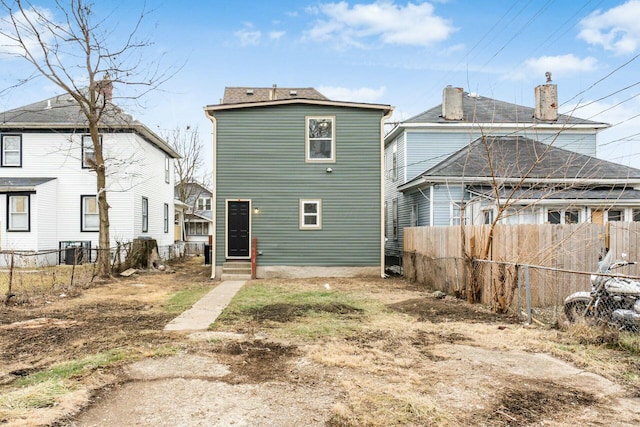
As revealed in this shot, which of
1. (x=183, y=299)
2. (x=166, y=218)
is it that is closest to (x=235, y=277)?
(x=183, y=299)

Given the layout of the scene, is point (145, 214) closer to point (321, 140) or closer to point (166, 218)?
point (166, 218)

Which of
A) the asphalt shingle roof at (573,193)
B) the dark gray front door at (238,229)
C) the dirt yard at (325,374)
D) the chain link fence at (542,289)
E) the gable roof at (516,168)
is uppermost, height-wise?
the gable roof at (516,168)

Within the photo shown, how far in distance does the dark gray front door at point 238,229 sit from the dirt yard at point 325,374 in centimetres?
713

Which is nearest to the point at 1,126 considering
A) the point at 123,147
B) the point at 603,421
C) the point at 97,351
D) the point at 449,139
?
the point at 123,147

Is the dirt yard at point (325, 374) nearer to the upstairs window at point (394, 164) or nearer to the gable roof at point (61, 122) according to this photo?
the gable roof at point (61, 122)

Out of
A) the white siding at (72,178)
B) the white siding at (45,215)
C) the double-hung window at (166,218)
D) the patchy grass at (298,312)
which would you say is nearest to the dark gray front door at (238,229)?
the patchy grass at (298,312)

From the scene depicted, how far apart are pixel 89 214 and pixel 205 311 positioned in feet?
43.0

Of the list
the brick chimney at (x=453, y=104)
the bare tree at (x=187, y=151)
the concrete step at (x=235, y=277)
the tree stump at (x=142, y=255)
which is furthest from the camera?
the bare tree at (x=187, y=151)

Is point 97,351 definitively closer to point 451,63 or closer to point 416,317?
point 416,317

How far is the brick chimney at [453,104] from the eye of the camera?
2094cm

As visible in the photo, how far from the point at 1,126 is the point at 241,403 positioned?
66.4 feet

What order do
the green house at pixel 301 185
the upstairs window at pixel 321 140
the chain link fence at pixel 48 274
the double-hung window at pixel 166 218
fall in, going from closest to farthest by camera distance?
the chain link fence at pixel 48 274
the green house at pixel 301 185
the upstairs window at pixel 321 140
the double-hung window at pixel 166 218

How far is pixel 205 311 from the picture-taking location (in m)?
9.27

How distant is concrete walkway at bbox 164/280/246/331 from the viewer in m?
7.79
